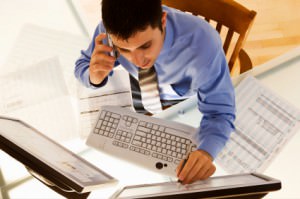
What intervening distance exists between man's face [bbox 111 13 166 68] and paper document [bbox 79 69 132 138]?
267 mm

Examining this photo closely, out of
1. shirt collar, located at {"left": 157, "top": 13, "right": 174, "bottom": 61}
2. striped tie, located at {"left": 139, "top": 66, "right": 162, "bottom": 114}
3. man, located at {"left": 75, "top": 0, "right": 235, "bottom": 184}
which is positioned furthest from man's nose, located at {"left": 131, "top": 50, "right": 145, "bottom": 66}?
striped tie, located at {"left": 139, "top": 66, "right": 162, "bottom": 114}

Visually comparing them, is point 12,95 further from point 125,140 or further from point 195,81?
point 195,81

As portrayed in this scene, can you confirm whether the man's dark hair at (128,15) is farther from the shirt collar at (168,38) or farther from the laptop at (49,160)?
the laptop at (49,160)

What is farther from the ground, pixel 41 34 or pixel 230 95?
pixel 41 34

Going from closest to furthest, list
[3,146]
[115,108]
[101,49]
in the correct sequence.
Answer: [3,146] → [101,49] → [115,108]

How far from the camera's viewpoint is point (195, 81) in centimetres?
131

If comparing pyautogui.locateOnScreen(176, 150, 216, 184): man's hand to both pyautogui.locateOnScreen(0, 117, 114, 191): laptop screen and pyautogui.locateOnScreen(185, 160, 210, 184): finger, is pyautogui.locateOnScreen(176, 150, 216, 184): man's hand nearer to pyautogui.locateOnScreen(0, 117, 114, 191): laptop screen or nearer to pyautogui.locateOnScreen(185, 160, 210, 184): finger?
pyautogui.locateOnScreen(185, 160, 210, 184): finger

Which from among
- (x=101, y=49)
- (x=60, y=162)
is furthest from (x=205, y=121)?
(x=60, y=162)

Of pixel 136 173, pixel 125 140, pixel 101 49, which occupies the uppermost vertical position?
pixel 101 49

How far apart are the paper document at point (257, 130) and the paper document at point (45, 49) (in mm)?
632

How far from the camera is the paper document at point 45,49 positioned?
58.1 inches

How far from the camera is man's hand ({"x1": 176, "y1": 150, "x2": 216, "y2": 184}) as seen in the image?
111 centimetres

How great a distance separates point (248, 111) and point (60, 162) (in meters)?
0.70

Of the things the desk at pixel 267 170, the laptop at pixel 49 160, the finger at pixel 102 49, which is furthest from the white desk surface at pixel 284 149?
the finger at pixel 102 49
